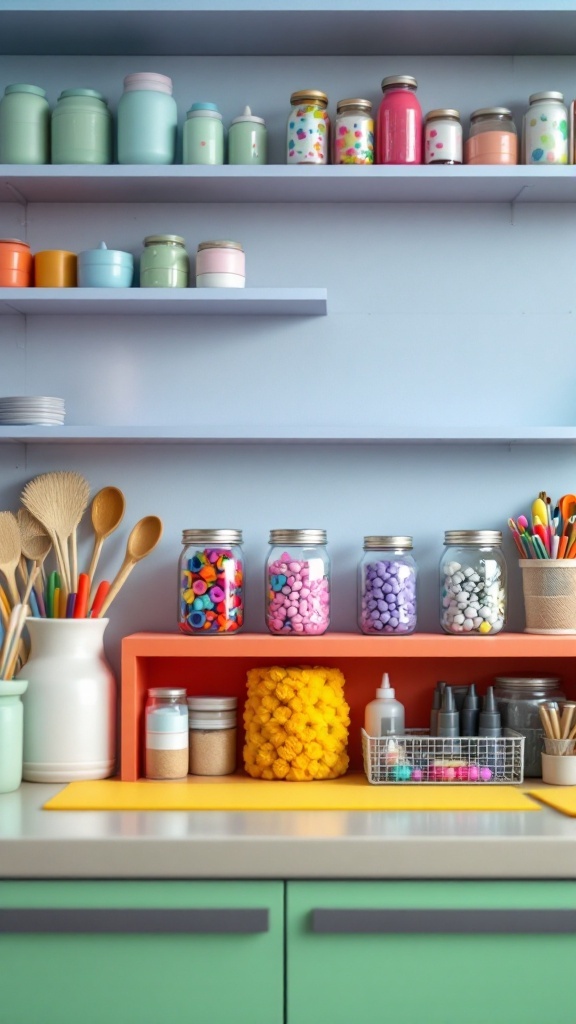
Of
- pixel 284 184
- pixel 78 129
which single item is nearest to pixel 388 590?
pixel 284 184

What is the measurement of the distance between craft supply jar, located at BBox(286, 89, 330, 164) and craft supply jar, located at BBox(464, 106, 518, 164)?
0.98 feet

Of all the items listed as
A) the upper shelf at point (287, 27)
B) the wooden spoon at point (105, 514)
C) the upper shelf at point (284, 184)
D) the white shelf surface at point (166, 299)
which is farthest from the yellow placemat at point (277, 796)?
the upper shelf at point (287, 27)

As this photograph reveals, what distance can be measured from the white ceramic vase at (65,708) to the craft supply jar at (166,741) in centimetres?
9

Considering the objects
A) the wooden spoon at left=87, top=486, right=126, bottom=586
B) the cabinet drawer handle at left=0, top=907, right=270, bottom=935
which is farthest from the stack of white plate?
the cabinet drawer handle at left=0, top=907, right=270, bottom=935

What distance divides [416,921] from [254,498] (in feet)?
3.12

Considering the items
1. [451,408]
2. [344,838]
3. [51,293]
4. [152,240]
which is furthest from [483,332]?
[344,838]

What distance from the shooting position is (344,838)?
1561 mm

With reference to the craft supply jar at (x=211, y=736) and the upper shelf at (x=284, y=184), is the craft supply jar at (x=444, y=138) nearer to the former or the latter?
the upper shelf at (x=284, y=184)

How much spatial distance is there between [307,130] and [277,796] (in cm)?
128

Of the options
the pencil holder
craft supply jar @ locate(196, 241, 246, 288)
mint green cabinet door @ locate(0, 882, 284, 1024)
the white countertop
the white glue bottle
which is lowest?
mint green cabinet door @ locate(0, 882, 284, 1024)

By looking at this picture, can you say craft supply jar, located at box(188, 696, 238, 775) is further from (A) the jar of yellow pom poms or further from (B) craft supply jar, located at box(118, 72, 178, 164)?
(B) craft supply jar, located at box(118, 72, 178, 164)

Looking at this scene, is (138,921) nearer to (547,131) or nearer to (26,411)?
(26,411)

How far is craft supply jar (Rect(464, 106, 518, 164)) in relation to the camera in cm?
210

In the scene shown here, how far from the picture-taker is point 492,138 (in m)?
2.10
